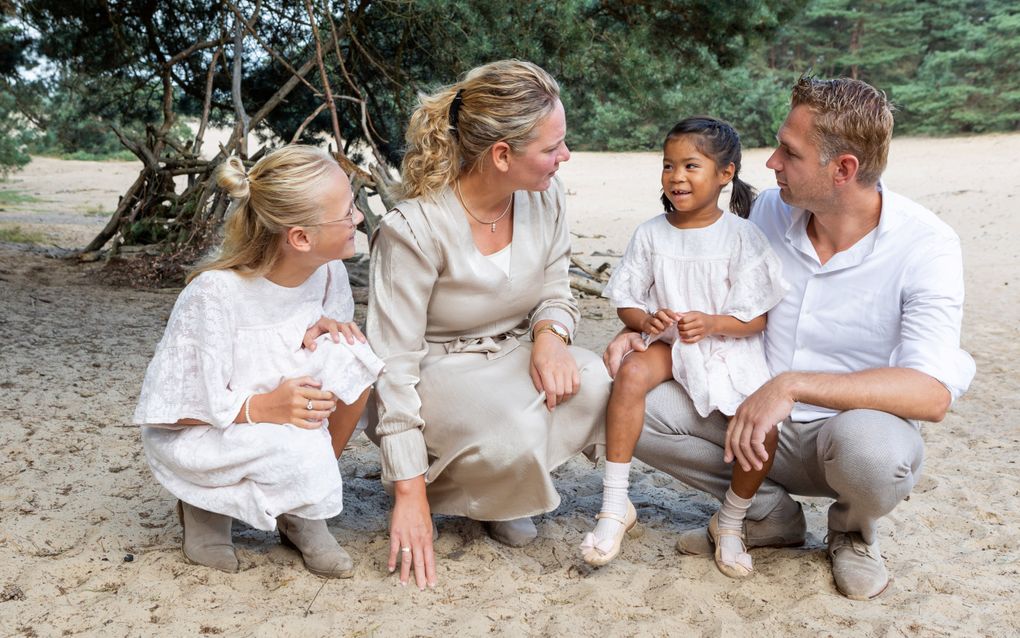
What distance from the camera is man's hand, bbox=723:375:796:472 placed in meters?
2.20

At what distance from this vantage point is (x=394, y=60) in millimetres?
5996

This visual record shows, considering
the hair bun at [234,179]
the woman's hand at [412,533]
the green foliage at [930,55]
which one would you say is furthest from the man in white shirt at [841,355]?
the green foliage at [930,55]

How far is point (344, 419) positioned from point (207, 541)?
45 centimetres

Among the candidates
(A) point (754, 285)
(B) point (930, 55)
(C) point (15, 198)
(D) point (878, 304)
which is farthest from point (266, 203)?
→ (B) point (930, 55)

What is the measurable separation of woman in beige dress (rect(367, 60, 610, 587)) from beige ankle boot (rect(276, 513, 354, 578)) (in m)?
0.14

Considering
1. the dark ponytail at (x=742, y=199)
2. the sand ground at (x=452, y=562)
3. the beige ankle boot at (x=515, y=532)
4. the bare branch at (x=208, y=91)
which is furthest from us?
the bare branch at (x=208, y=91)

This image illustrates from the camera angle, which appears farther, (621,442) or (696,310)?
(696,310)

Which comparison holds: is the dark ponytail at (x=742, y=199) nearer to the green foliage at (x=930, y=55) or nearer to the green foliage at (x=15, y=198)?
the green foliage at (x=15, y=198)

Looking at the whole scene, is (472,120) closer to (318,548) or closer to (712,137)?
(712,137)

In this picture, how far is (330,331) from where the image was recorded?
7.75ft

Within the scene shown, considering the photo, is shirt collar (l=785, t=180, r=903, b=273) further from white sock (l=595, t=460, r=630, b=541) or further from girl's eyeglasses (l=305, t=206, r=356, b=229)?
girl's eyeglasses (l=305, t=206, r=356, b=229)

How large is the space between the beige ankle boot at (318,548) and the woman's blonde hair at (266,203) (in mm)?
650

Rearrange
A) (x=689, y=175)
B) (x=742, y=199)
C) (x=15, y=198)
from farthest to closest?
(x=15, y=198), (x=742, y=199), (x=689, y=175)

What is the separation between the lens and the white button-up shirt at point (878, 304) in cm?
223
